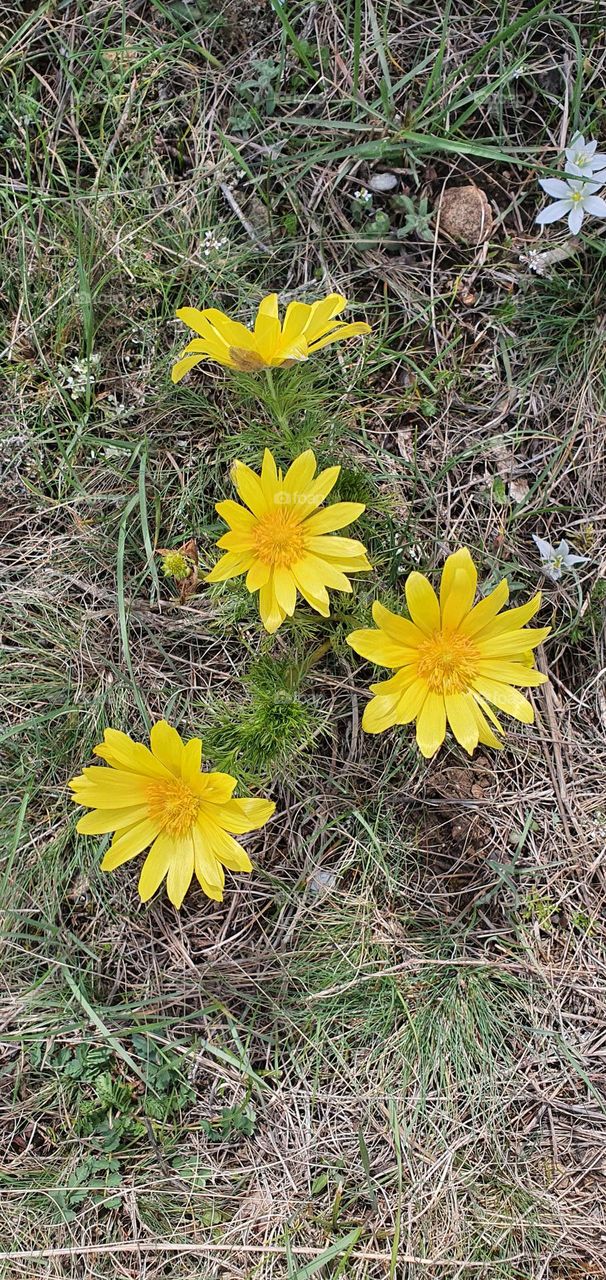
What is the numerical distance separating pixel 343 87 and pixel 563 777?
69.5 inches

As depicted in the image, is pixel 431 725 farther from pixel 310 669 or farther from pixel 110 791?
pixel 110 791

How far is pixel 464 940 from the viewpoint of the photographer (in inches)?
87.4

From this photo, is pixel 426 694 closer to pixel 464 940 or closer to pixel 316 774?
pixel 316 774

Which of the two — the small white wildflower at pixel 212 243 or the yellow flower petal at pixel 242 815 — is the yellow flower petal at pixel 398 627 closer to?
the yellow flower petal at pixel 242 815

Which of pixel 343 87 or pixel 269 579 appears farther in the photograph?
pixel 343 87

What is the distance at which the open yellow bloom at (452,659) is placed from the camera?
5.91 feet

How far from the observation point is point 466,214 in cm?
218

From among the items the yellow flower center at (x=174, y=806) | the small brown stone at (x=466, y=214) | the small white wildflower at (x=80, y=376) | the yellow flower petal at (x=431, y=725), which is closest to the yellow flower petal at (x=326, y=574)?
the yellow flower petal at (x=431, y=725)

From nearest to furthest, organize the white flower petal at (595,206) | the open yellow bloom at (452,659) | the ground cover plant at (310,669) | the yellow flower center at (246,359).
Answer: the yellow flower center at (246,359) → the open yellow bloom at (452,659) → the white flower petal at (595,206) → the ground cover plant at (310,669)

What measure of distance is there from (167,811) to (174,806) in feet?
0.08

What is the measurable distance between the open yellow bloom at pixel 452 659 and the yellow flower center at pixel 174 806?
41cm

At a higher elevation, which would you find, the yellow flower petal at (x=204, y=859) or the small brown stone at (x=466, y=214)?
the small brown stone at (x=466, y=214)

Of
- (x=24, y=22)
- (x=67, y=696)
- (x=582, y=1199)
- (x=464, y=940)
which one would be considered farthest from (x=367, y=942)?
(x=24, y=22)

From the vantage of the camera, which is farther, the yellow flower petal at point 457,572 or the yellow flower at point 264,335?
the yellow flower petal at point 457,572
